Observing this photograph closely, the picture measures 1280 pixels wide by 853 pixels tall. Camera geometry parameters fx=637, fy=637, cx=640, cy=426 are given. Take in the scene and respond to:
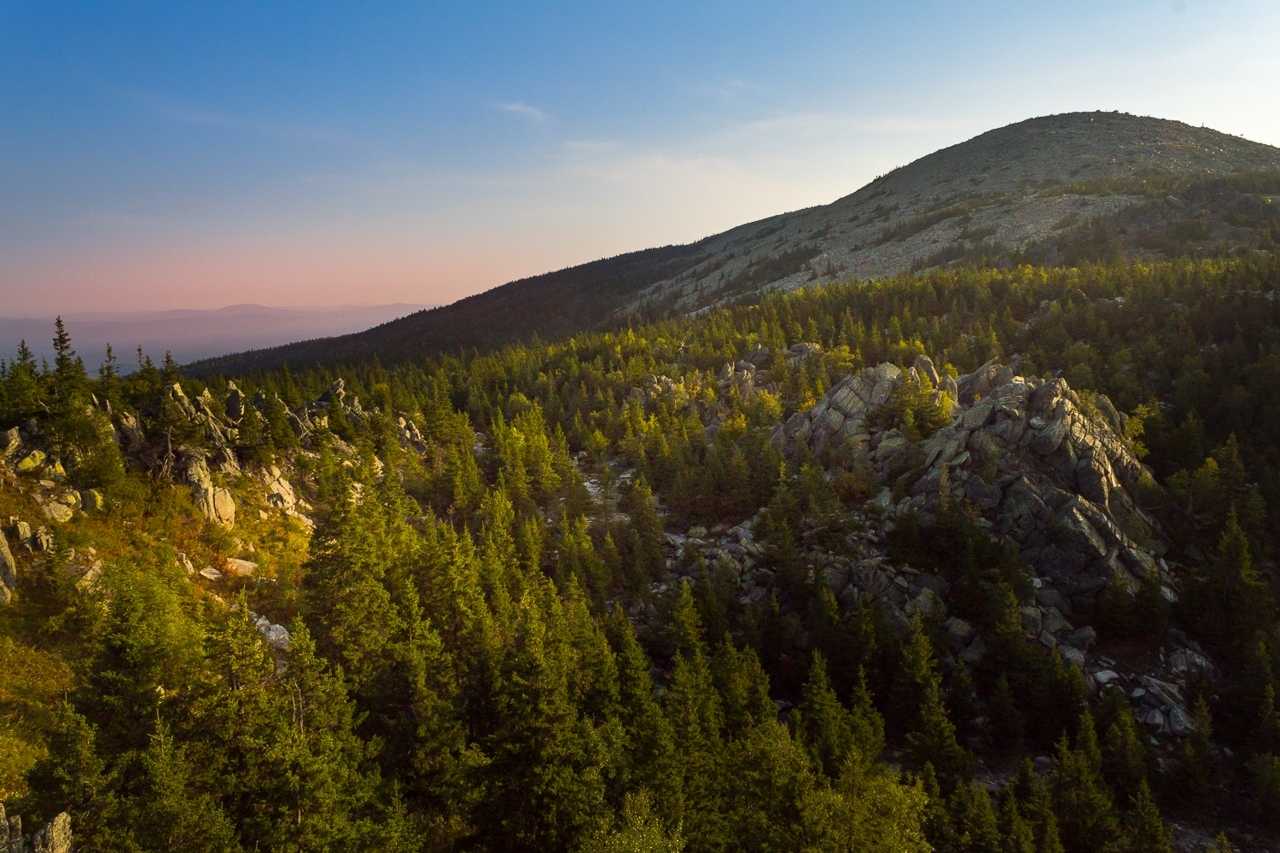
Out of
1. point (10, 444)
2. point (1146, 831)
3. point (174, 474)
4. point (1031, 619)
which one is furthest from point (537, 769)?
point (1031, 619)

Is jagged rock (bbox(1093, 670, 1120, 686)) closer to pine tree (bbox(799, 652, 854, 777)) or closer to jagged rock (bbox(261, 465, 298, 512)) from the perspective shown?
pine tree (bbox(799, 652, 854, 777))

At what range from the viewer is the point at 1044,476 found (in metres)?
61.1

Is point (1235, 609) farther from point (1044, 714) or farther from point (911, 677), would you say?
point (911, 677)

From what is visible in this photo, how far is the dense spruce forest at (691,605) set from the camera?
26578 millimetres

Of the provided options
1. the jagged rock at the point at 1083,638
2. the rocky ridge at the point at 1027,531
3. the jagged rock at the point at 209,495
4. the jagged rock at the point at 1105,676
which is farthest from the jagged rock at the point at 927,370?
the jagged rock at the point at 209,495

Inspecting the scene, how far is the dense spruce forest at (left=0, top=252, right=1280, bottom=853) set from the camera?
26578mm

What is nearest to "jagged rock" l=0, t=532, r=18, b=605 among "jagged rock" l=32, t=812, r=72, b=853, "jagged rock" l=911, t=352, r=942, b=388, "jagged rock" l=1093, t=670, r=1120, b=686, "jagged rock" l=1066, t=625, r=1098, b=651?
"jagged rock" l=32, t=812, r=72, b=853

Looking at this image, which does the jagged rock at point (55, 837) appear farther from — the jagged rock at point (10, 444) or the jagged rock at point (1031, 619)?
the jagged rock at point (1031, 619)

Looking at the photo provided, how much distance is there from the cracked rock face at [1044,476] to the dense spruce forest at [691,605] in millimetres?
383

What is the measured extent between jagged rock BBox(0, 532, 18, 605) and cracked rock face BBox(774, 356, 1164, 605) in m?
65.0

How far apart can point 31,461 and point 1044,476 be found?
81.2 m

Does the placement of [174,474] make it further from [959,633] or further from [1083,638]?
[1083,638]

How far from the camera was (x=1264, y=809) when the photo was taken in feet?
133

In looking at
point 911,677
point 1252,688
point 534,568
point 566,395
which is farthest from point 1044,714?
point 566,395
